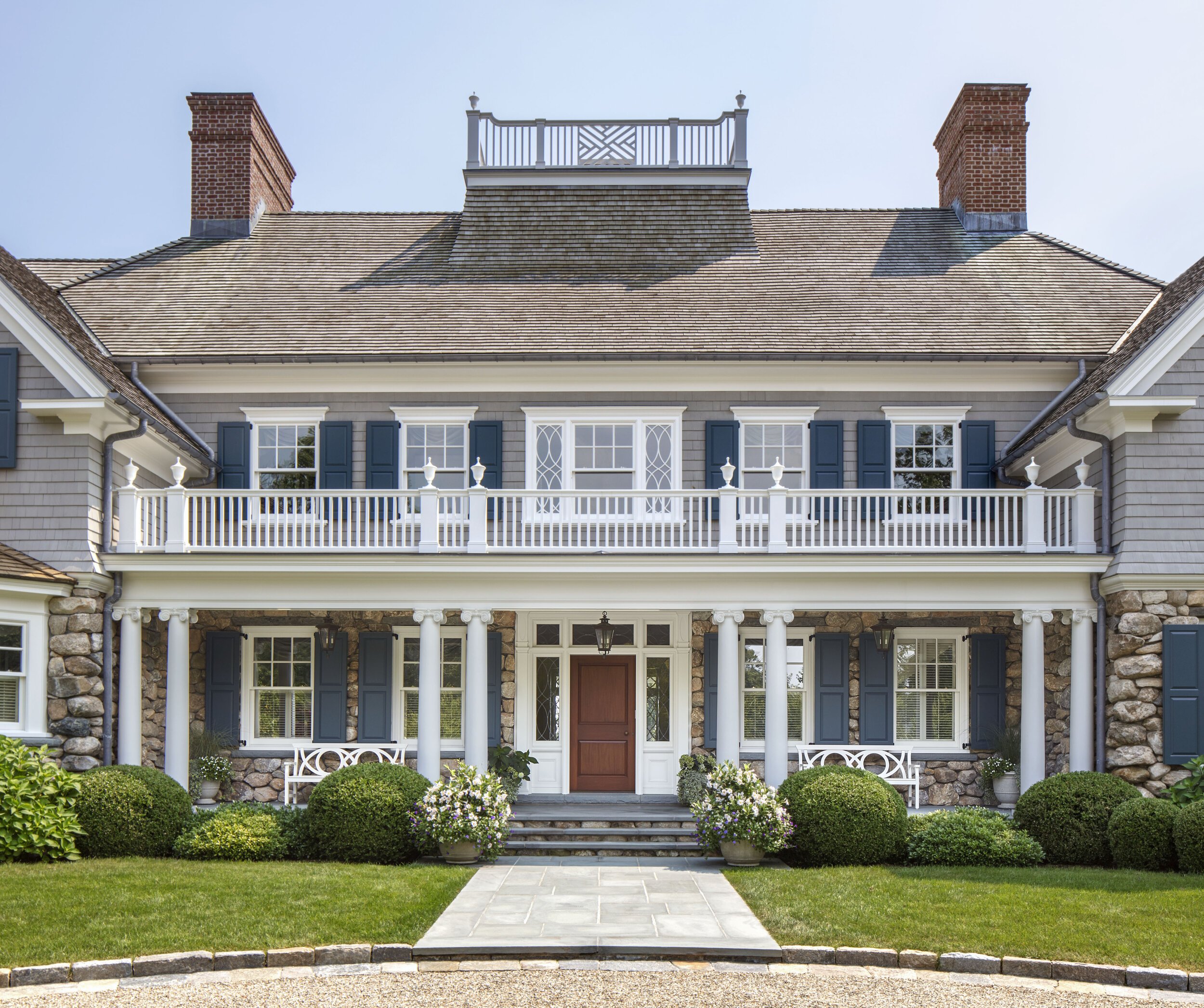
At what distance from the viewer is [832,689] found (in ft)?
56.5

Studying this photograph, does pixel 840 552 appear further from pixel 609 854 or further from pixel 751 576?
pixel 609 854

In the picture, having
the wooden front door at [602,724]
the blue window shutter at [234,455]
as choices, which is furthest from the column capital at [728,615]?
the blue window shutter at [234,455]

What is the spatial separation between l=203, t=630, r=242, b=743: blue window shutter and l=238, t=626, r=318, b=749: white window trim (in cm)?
13

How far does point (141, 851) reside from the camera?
44.2 ft

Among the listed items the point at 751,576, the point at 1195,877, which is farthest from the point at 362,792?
the point at 1195,877

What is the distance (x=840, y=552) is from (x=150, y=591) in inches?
350

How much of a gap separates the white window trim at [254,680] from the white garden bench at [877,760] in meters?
7.08

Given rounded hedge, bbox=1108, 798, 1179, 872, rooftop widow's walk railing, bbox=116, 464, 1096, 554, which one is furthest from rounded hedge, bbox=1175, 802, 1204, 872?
rooftop widow's walk railing, bbox=116, 464, 1096, 554

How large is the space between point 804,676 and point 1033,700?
3405 millimetres

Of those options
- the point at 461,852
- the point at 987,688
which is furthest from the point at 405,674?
the point at 987,688

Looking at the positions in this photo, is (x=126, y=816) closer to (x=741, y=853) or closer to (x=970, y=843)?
(x=741, y=853)

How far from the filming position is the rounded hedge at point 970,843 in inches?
518

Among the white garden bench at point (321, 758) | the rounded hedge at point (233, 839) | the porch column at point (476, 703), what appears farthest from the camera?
the white garden bench at point (321, 758)

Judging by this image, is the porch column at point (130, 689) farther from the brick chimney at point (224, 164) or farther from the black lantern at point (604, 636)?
the brick chimney at point (224, 164)
